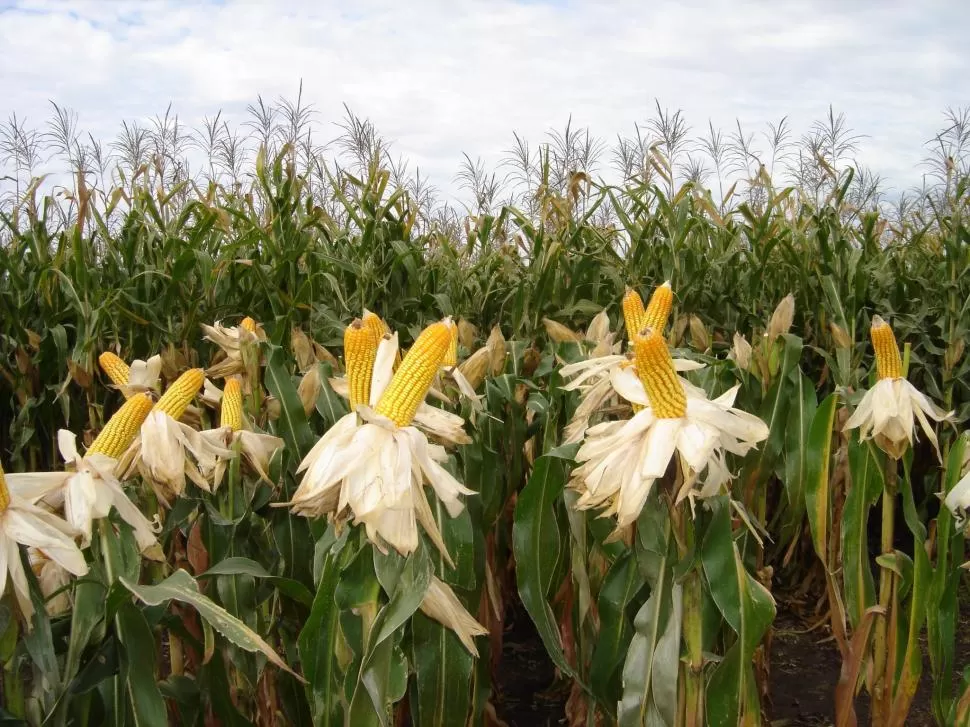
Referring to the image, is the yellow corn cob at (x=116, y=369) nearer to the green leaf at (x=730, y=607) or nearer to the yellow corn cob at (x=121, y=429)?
the yellow corn cob at (x=121, y=429)

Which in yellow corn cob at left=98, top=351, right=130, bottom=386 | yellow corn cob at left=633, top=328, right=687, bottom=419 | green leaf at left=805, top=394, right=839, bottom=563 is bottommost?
green leaf at left=805, top=394, right=839, bottom=563

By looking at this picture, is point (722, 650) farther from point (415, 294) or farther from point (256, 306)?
point (256, 306)

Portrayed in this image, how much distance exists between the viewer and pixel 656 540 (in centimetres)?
163

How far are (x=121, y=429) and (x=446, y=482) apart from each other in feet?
2.09

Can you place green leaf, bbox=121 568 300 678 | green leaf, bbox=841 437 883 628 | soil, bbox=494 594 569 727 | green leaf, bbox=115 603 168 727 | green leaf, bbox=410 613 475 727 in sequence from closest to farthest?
1. green leaf, bbox=121 568 300 678
2. green leaf, bbox=115 603 168 727
3. green leaf, bbox=410 613 475 727
4. green leaf, bbox=841 437 883 628
5. soil, bbox=494 594 569 727

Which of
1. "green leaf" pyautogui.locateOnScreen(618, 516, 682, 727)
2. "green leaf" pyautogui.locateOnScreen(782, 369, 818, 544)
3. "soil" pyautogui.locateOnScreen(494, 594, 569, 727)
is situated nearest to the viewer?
"green leaf" pyautogui.locateOnScreen(618, 516, 682, 727)

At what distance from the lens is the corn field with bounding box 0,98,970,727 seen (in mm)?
1365

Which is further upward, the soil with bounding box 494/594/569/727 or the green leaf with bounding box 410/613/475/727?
the green leaf with bounding box 410/613/475/727

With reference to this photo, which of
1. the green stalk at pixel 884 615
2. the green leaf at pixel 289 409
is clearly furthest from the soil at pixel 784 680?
the green leaf at pixel 289 409

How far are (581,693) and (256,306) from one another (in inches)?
85.1

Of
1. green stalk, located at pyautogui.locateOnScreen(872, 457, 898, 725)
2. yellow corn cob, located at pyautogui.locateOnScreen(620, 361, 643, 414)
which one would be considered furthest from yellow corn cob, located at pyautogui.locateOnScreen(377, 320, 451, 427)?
green stalk, located at pyautogui.locateOnScreen(872, 457, 898, 725)

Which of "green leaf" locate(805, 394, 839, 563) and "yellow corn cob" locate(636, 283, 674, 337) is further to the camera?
"green leaf" locate(805, 394, 839, 563)

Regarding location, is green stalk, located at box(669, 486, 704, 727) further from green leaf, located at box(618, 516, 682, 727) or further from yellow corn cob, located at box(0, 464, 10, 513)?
yellow corn cob, located at box(0, 464, 10, 513)

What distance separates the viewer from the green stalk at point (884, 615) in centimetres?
220
